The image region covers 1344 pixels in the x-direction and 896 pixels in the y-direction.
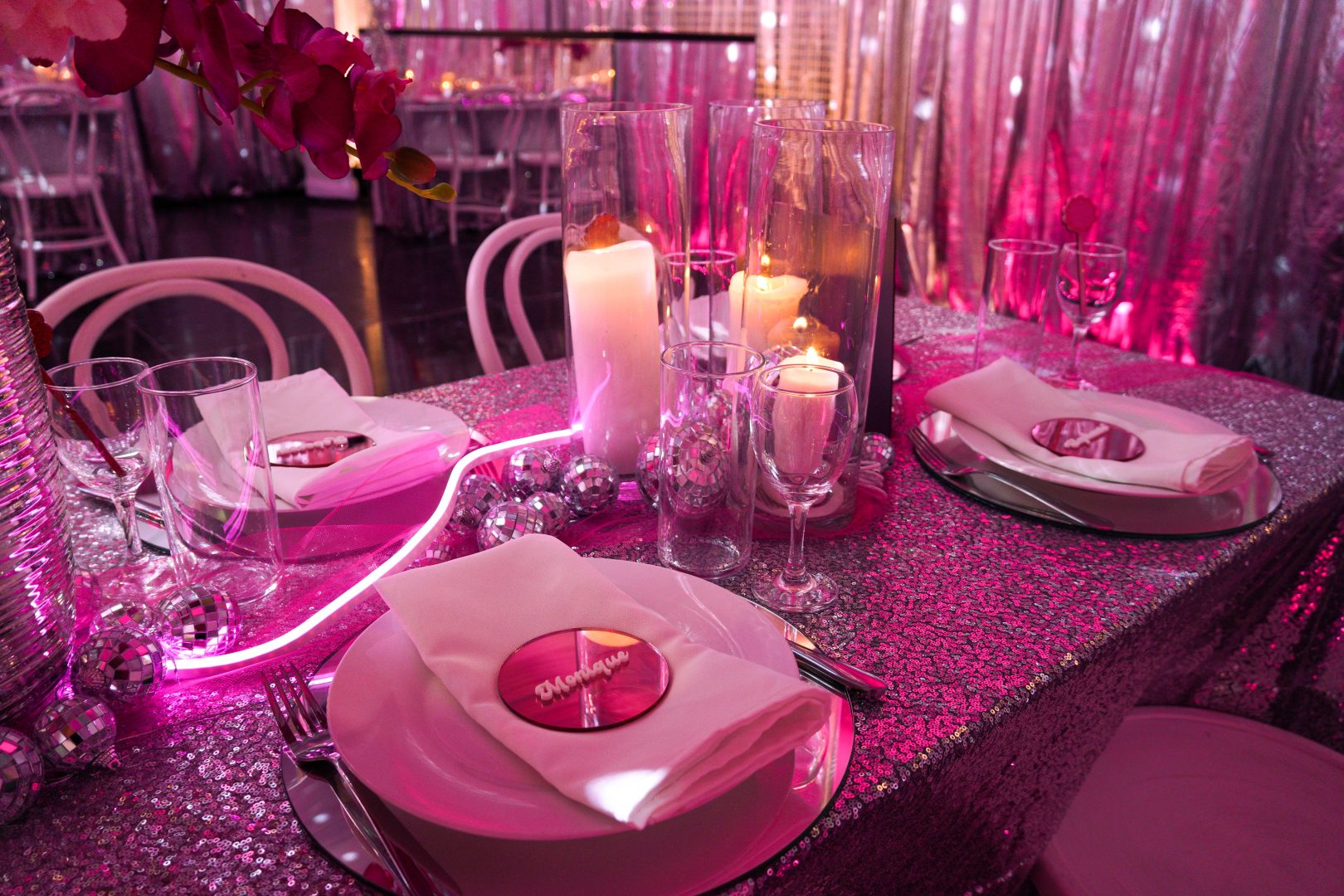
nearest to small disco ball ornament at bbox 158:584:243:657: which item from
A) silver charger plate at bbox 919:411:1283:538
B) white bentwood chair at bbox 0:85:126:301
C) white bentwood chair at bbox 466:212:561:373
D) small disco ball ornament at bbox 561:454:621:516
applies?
small disco ball ornament at bbox 561:454:621:516

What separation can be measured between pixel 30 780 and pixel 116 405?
13.7 inches

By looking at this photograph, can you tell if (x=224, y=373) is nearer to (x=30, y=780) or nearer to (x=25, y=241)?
(x=30, y=780)

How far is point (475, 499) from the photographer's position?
33.3 inches

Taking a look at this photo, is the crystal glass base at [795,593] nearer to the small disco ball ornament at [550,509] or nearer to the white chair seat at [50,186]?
the small disco ball ornament at [550,509]

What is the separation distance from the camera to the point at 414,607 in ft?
2.02

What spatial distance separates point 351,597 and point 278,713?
159 mm

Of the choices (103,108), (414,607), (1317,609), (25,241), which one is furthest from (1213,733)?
(103,108)

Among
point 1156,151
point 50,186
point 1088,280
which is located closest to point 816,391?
point 1088,280

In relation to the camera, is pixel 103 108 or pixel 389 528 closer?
pixel 389 528

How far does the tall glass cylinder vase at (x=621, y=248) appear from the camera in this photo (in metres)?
0.86

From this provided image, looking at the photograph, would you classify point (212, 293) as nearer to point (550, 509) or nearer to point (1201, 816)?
point (550, 509)

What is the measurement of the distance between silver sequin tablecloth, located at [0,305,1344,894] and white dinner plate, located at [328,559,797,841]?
7cm

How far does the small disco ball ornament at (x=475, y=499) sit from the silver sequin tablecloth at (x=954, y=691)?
0.10 metres

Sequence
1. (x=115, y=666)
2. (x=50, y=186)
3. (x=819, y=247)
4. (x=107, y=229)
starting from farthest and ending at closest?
(x=107, y=229) < (x=50, y=186) < (x=819, y=247) < (x=115, y=666)
